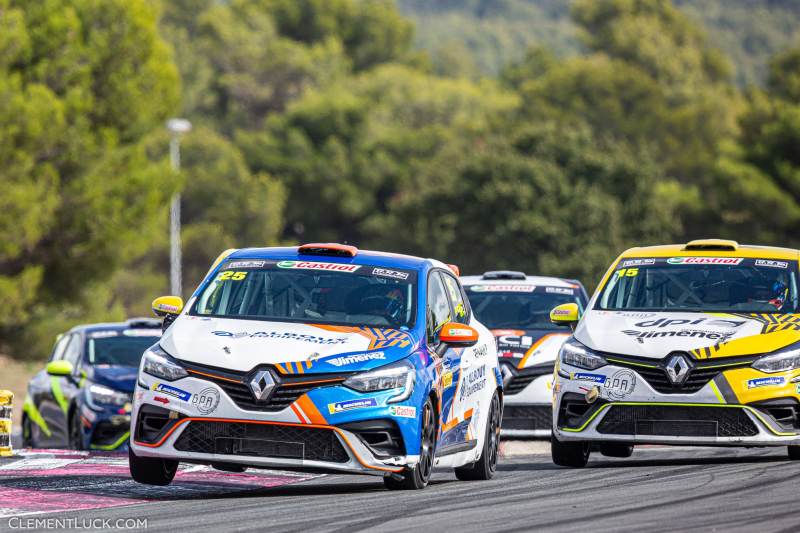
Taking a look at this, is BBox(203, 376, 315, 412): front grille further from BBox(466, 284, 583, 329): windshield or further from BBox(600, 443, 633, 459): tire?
BBox(466, 284, 583, 329): windshield

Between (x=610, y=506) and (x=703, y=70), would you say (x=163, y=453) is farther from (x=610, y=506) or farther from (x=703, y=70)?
(x=703, y=70)

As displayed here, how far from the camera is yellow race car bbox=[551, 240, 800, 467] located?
40.7 feet

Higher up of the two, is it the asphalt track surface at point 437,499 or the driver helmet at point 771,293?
the driver helmet at point 771,293

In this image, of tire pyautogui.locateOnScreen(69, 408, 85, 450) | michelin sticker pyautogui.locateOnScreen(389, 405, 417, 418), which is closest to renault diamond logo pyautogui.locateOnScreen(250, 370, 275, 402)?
michelin sticker pyautogui.locateOnScreen(389, 405, 417, 418)

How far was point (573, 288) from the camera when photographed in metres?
18.9

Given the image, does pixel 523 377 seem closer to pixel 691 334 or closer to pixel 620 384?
pixel 620 384

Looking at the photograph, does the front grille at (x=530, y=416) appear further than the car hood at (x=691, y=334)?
Yes

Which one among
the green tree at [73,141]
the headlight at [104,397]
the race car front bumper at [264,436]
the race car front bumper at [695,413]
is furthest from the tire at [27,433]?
the green tree at [73,141]

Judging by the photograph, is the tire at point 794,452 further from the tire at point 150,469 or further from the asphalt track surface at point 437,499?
the tire at point 150,469

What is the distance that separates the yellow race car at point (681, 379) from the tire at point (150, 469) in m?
3.42

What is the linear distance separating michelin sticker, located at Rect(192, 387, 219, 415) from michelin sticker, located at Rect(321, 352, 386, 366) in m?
0.71

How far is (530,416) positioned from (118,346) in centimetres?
490

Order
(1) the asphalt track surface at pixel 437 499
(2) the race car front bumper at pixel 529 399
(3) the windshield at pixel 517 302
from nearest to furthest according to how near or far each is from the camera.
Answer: (1) the asphalt track surface at pixel 437 499 → (2) the race car front bumper at pixel 529 399 → (3) the windshield at pixel 517 302

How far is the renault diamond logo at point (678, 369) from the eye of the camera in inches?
488
